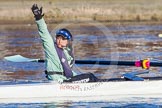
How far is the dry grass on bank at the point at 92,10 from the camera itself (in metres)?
66.1

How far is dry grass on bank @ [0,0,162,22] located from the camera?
6612 cm

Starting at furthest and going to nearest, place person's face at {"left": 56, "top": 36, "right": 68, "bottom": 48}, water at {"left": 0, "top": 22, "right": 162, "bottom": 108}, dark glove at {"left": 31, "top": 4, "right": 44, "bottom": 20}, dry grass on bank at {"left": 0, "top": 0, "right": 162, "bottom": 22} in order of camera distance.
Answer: dry grass on bank at {"left": 0, "top": 0, "right": 162, "bottom": 22} → person's face at {"left": 56, "top": 36, "right": 68, "bottom": 48} → water at {"left": 0, "top": 22, "right": 162, "bottom": 108} → dark glove at {"left": 31, "top": 4, "right": 44, "bottom": 20}

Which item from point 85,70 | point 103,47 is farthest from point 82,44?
point 85,70

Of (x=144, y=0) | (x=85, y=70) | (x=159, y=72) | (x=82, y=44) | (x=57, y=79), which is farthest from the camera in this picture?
(x=144, y=0)

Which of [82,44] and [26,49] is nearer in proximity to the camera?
[26,49]

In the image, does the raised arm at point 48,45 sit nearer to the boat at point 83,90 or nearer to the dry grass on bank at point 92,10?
the boat at point 83,90

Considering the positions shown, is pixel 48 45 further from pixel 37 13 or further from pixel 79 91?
pixel 79 91

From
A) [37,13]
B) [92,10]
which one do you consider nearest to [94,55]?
[37,13]

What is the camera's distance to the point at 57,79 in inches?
755

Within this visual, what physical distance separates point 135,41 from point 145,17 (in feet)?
82.7

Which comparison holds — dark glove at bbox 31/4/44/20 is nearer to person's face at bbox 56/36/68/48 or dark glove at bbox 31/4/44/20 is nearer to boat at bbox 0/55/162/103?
person's face at bbox 56/36/68/48

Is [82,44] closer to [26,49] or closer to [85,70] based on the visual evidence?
[26,49]

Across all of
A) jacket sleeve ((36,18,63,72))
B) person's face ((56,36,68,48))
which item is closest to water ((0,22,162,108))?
jacket sleeve ((36,18,63,72))

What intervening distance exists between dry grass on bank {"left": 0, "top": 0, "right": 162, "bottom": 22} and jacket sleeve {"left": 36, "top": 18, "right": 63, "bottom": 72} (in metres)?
46.7
